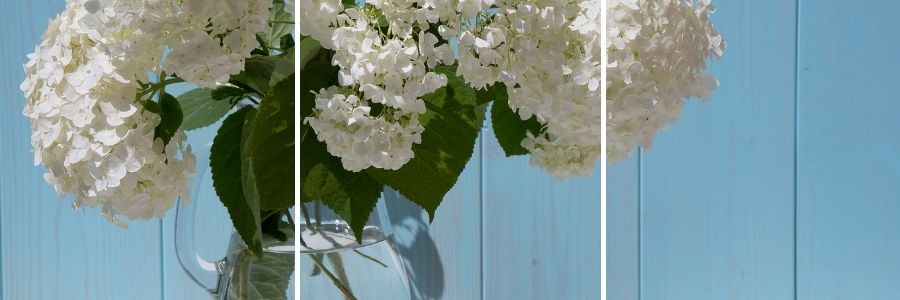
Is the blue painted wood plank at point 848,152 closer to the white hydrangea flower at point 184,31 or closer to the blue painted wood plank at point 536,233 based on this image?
the blue painted wood plank at point 536,233

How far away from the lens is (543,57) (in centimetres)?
43

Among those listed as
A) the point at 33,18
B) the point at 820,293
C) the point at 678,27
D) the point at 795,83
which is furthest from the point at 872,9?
the point at 33,18

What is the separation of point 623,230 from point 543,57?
36 cm

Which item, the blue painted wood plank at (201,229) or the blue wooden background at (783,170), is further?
the blue wooden background at (783,170)

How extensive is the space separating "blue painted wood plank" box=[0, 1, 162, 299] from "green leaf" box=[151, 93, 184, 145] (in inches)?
11.3

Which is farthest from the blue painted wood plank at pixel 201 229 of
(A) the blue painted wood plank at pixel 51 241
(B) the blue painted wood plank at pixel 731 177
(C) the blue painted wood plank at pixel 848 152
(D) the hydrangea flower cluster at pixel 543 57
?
(C) the blue painted wood plank at pixel 848 152

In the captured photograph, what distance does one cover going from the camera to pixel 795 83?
0.80m

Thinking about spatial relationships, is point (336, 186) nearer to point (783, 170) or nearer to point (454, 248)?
point (454, 248)

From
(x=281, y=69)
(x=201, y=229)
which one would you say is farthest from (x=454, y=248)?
(x=281, y=69)

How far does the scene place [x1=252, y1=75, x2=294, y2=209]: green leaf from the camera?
46 centimetres

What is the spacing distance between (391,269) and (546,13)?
204 millimetres

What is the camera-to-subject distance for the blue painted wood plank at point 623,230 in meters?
0.75

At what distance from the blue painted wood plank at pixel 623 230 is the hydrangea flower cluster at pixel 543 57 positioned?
0.30m

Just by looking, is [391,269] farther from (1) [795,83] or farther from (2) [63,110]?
(1) [795,83]
